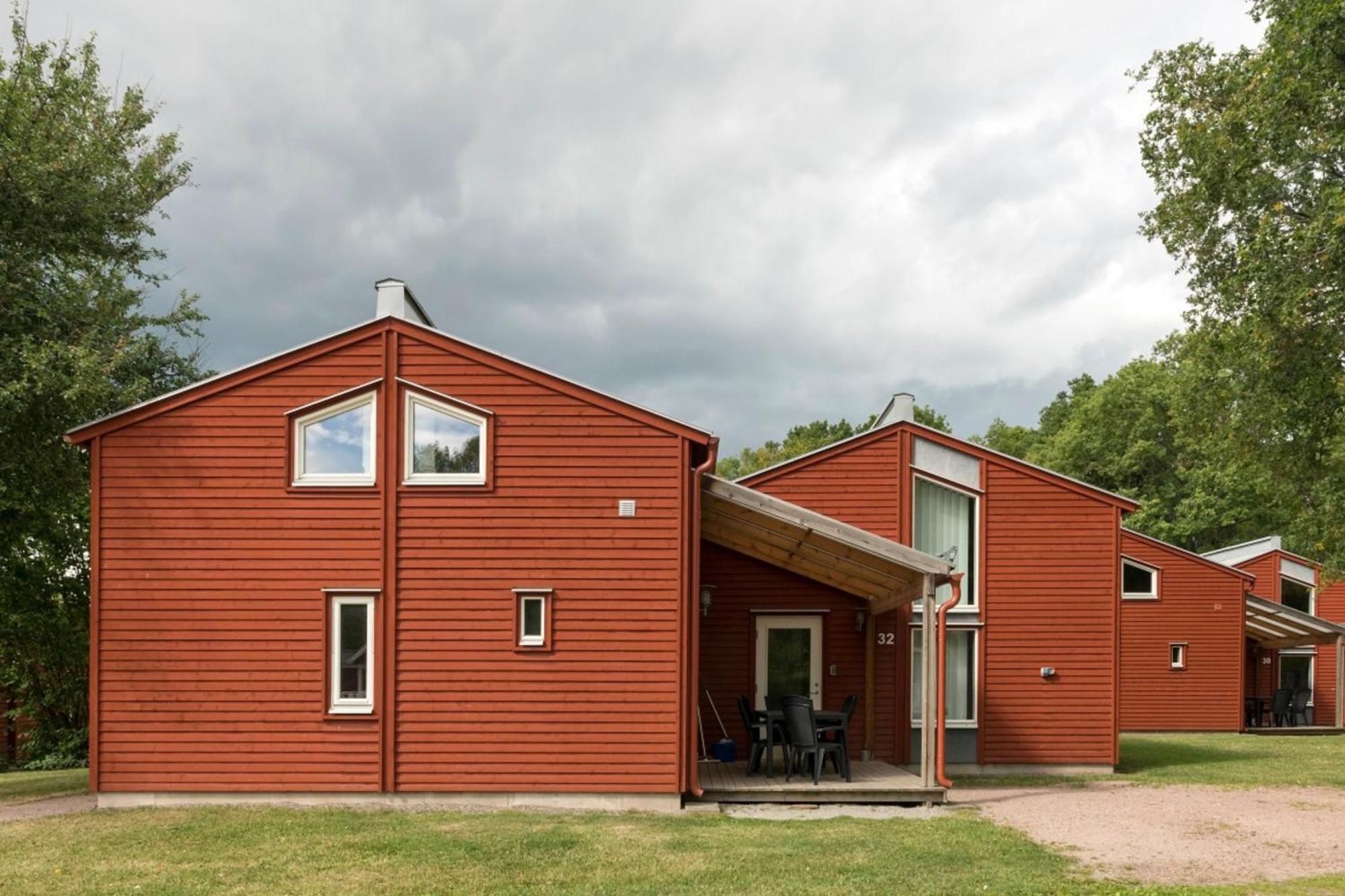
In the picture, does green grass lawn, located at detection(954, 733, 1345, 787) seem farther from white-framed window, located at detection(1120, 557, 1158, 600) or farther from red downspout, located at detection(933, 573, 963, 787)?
white-framed window, located at detection(1120, 557, 1158, 600)

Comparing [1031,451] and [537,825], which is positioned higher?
[1031,451]

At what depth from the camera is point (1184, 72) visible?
1900cm

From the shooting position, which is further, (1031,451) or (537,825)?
(1031,451)

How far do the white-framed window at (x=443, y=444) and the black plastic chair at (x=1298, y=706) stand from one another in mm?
23537

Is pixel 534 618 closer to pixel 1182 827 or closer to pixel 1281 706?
pixel 1182 827

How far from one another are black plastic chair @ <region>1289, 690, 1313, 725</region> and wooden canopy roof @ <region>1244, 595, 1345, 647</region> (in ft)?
4.35

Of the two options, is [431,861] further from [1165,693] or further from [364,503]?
[1165,693]

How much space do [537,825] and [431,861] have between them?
5.67 feet

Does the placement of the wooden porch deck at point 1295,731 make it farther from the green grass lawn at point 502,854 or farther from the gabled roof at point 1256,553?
the green grass lawn at point 502,854

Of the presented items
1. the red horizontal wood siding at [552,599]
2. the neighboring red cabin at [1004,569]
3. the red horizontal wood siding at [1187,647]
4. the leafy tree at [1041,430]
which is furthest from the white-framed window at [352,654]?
the leafy tree at [1041,430]

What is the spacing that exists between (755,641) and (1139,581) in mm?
12167

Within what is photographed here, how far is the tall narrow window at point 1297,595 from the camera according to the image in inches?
1181

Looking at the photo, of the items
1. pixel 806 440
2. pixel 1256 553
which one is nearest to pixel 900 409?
pixel 1256 553

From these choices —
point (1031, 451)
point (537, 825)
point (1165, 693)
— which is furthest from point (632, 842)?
point (1031, 451)
